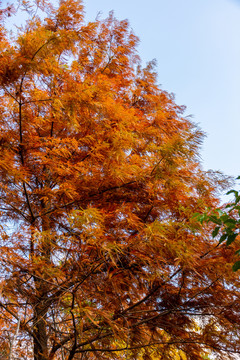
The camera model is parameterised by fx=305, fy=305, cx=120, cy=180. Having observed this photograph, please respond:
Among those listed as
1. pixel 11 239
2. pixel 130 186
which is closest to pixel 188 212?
pixel 130 186

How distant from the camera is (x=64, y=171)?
371 cm

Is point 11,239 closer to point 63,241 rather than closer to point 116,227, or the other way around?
point 63,241

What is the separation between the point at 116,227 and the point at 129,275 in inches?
25.1

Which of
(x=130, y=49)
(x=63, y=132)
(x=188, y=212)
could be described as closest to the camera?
(x=188, y=212)

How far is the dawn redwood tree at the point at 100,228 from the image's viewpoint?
3.26 m

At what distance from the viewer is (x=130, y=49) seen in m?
5.94

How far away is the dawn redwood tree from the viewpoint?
10.7ft

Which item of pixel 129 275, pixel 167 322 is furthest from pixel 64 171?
pixel 167 322

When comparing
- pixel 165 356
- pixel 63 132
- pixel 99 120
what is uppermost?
pixel 63 132

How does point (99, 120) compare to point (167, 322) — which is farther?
point (99, 120)

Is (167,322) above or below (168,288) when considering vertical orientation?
below

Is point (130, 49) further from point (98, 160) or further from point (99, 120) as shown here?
point (98, 160)

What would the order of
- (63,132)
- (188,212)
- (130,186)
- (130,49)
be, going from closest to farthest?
(188,212)
(130,186)
(63,132)
(130,49)

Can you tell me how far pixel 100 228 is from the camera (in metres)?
3.02
